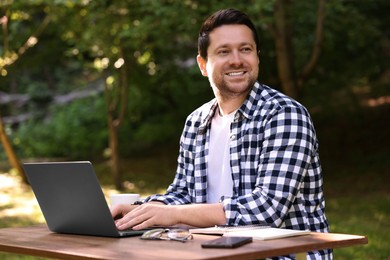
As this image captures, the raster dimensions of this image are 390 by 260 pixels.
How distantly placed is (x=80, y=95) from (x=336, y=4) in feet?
33.9

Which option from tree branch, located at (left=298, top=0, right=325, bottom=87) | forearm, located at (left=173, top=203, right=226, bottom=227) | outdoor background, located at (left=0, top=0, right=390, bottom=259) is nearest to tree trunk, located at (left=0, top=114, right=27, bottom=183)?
outdoor background, located at (left=0, top=0, right=390, bottom=259)

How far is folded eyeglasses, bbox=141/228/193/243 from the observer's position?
2871mm

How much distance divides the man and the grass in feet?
13.3

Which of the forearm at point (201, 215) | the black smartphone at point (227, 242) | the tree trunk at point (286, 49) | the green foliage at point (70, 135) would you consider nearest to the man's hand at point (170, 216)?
the forearm at point (201, 215)

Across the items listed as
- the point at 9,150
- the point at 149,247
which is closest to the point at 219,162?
the point at 149,247

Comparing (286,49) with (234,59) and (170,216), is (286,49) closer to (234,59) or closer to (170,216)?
(234,59)

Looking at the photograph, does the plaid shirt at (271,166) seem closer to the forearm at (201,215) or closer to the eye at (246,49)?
the forearm at (201,215)

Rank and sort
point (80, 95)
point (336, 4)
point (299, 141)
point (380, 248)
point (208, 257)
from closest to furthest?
point (208, 257), point (299, 141), point (380, 248), point (336, 4), point (80, 95)

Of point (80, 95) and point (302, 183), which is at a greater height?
point (80, 95)

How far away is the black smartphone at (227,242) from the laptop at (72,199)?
0.45 metres

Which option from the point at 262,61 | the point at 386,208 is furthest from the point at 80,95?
the point at 386,208

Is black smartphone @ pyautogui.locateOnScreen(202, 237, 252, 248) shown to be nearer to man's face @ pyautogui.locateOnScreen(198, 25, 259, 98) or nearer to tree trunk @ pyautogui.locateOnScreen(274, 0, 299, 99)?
man's face @ pyautogui.locateOnScreen(198, 25, 259, 98)

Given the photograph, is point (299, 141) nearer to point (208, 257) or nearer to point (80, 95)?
point (208, 257)

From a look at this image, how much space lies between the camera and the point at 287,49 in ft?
39.8
